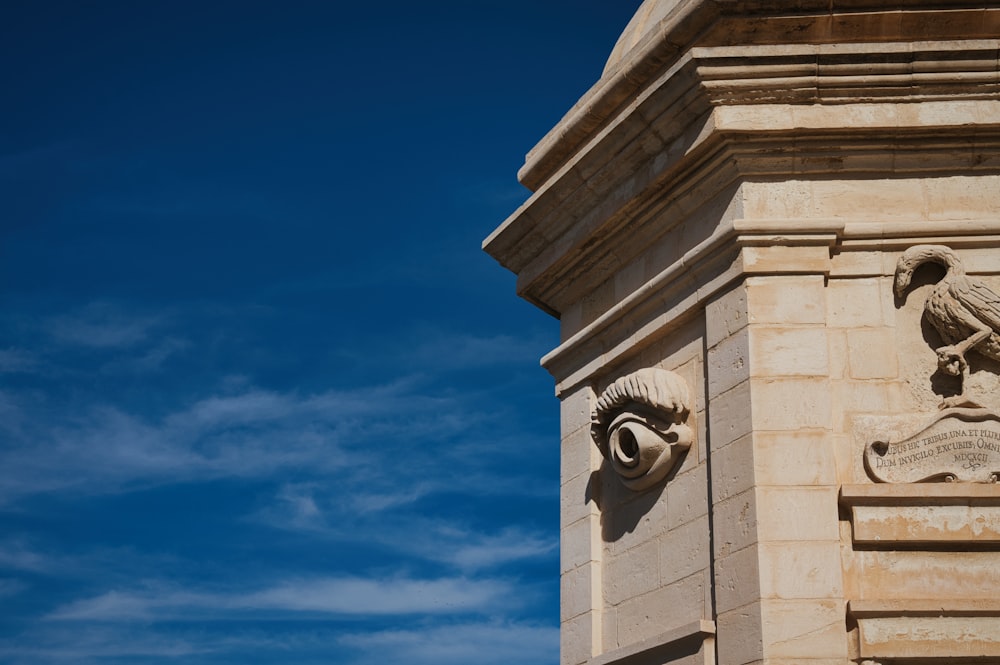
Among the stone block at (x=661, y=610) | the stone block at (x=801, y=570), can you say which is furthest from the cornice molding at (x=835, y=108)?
the stone block at (x=661, y=610)

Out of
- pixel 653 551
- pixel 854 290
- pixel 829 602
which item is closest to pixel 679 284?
pixel 854 290

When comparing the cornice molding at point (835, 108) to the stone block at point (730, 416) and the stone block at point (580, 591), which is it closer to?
the stone block at point (730, 416)

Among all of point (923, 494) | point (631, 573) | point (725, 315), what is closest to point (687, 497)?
point (631, 573)

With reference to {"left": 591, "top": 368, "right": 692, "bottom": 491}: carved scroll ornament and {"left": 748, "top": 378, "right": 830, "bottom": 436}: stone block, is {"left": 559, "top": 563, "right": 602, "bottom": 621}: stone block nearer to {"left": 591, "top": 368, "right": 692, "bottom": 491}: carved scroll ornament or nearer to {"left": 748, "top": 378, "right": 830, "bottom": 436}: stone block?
{"left": 591, "top": 368, "right": 692, "bottom": 491}: carved scroll ornament

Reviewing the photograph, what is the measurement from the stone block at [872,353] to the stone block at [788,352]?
0.22m

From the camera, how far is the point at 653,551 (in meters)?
10.3

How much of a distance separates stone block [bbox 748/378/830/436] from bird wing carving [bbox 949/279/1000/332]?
111 centimetres

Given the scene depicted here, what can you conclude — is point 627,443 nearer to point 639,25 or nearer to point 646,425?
point 646,425

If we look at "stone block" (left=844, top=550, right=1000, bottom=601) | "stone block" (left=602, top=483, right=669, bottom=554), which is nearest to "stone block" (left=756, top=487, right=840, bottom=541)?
"stone block" (left=844, top=550, right=1000, bottom=601)

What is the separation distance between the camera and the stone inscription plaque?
9.32 meters

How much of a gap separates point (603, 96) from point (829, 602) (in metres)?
4.55

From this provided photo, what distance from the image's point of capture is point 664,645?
9.79m

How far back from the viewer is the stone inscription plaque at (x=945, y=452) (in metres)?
9.32

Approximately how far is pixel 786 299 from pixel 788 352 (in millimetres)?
401
